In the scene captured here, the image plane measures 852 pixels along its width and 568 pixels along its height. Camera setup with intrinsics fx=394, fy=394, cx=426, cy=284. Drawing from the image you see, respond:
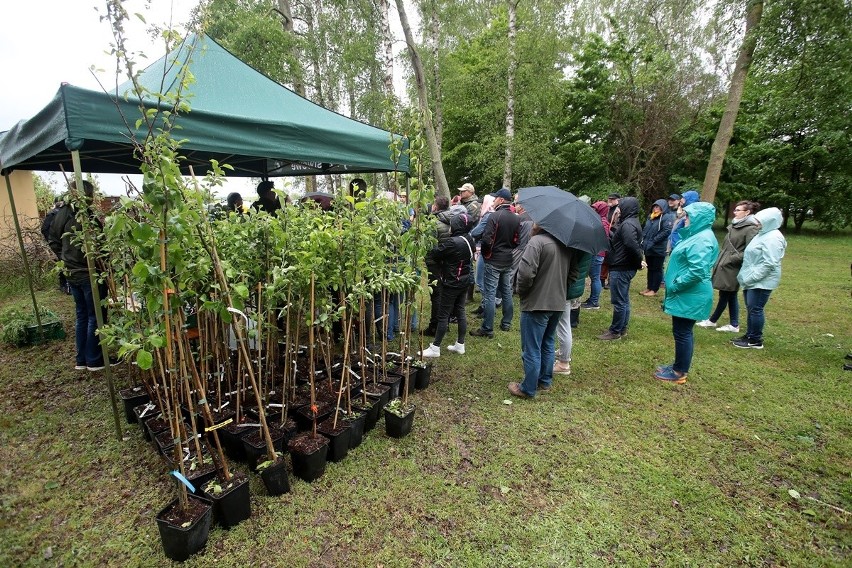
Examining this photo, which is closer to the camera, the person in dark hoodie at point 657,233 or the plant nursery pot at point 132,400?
the plant nursery pot at point 132,400

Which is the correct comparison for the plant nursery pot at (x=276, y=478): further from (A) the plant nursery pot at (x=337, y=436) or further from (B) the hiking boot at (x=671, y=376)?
(B) the hiking boot at (x=671, y=376)

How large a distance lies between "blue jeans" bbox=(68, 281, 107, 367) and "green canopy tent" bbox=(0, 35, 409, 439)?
1.26 m

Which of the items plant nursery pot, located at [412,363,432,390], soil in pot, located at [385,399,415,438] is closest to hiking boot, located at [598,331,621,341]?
plant nursery pot, located at [412,363,432,390]

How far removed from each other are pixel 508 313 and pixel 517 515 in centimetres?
357

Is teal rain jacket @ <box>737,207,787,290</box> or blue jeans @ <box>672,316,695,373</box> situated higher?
teal rain jacket @ <box>737,207,787,290</box>

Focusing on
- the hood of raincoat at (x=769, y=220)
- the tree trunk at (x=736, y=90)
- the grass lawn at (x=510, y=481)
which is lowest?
the grass lawn at (x=510, y=481)

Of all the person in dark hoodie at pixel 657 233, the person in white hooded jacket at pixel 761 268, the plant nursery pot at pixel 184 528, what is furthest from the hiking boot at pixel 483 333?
the plant nursery pot at pixel 184 528

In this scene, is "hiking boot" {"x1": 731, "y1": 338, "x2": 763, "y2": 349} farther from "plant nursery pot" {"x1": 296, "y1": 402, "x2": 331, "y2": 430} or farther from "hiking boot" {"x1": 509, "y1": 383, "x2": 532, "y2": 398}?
"plant nursery pot" {"x1": 296, "y1": 402, "x2": 331, "y2": 430}

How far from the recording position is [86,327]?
421 cm

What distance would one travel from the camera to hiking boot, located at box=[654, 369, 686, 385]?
13.8 feet

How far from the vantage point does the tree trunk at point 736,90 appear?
8906mm

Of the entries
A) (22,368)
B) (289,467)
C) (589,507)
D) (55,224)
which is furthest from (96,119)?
(589,507)

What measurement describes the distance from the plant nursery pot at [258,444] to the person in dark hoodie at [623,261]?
4372mm

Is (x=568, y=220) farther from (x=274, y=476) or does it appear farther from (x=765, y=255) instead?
(x=765, y=255)
